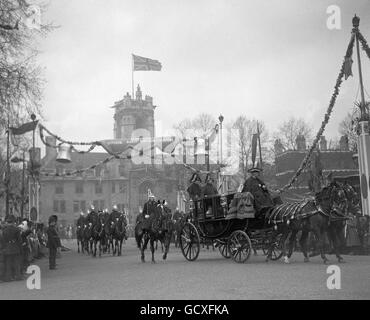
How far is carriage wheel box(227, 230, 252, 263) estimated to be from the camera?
14.9 metres

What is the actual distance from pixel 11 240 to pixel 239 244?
6.64 metres

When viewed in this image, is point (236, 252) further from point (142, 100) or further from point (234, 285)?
point (142, 100)

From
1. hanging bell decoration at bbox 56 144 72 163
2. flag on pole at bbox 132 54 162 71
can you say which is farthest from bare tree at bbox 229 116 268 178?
hanging bell decoration at bbox 56 144 72 163

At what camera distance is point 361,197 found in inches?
793

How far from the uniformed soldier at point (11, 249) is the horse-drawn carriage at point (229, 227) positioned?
5594mm

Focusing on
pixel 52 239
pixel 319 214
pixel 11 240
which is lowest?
pixel 52 239

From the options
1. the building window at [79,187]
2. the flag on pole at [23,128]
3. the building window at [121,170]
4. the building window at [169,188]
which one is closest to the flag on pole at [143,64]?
the flag on pole at [23,128]

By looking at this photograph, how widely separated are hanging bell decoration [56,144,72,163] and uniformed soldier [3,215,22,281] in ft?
40.4

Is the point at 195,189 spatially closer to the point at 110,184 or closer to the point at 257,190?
the point at 257,190

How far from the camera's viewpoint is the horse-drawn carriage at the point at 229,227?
15.2 meters

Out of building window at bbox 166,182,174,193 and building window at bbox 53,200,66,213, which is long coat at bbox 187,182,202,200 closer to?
building window at bbox 166,182,174,193

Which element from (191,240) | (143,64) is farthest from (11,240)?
(143,64)

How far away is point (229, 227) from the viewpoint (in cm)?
1584
